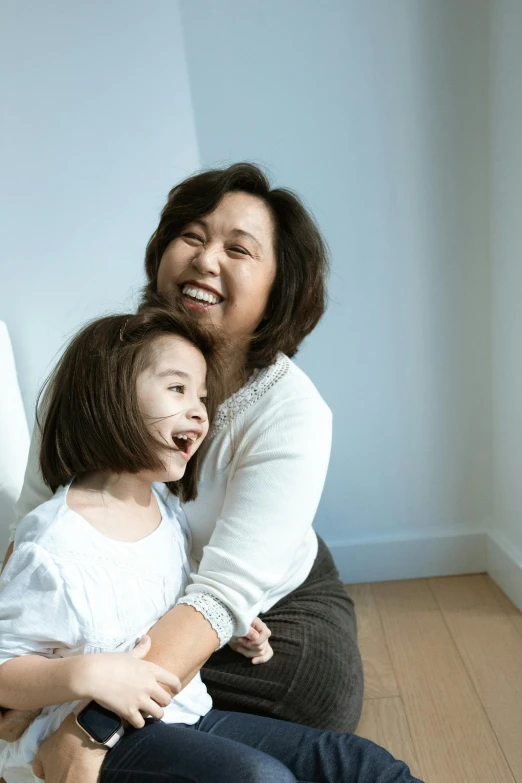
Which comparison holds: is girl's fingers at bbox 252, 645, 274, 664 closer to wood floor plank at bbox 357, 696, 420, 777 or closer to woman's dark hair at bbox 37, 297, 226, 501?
wood floor plank at bbox 357, 696, 420, 777

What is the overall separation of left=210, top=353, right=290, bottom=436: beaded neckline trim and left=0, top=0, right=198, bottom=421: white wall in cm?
70

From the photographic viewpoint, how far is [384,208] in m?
2.09

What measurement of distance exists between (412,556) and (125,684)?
1.44 m

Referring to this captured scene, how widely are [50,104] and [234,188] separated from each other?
721 mm

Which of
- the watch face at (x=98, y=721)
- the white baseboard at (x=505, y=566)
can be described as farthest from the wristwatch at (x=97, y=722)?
the white baseboard at (x=505, y=566)

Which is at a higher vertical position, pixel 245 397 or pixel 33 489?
pixel 245 397

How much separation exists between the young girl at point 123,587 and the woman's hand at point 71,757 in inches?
0.8

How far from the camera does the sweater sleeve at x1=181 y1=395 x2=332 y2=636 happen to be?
1.21 m

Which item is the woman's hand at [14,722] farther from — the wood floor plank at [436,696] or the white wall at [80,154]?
the white wall at [80,154]

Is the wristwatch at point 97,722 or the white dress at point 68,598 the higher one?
the white dress at point 68,598

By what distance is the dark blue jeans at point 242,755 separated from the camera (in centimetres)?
101

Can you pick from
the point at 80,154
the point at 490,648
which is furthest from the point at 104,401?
the point at 490,648

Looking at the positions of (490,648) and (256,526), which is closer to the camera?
(256,526)

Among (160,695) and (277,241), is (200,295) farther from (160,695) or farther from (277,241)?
(160,695)
